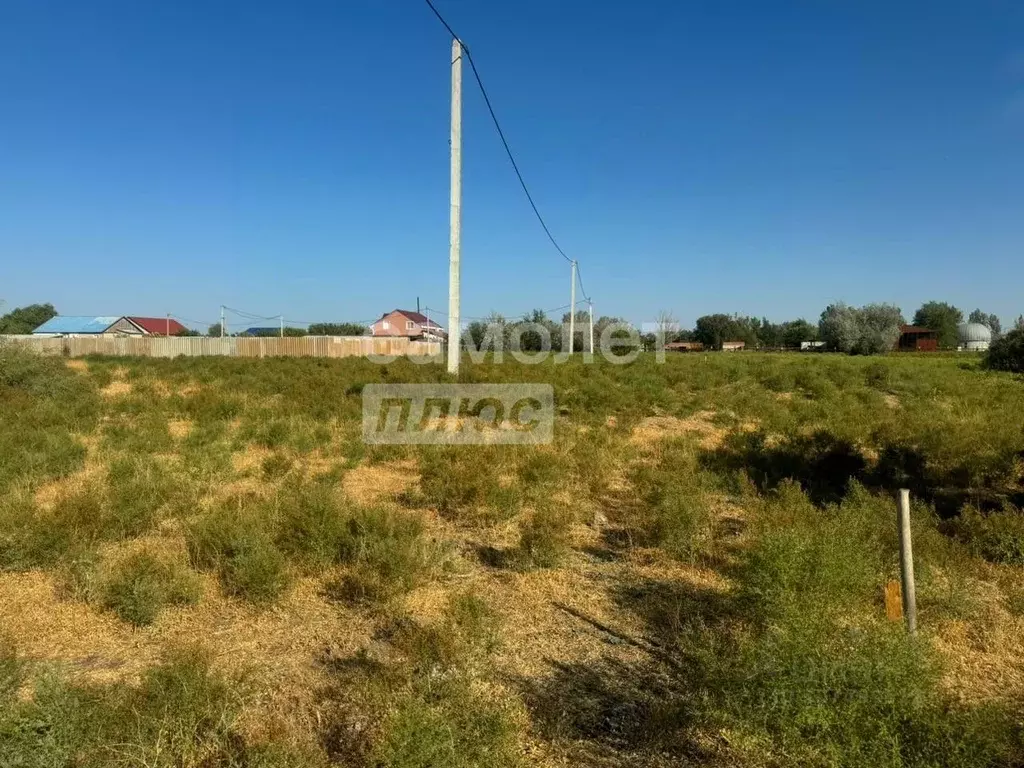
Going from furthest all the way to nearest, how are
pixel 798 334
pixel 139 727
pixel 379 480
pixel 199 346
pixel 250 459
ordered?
pixel 798 334 → pixel 199 346 → pixel 250 459 → pixel 379 480 → pixel 139 727

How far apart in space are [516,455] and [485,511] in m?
2.10

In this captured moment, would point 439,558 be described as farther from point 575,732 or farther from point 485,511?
point 575,732

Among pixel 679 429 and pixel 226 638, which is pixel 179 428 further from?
pixel 679 429

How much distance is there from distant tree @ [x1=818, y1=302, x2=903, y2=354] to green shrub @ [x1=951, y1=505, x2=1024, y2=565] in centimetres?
5794

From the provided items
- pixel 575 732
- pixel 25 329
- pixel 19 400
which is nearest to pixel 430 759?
pixel 575 732

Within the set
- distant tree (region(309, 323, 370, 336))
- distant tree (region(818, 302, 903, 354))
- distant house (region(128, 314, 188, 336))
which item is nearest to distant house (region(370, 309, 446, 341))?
distant tree (region(309, 323, 370, 336))

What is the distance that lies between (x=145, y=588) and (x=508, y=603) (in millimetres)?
2327

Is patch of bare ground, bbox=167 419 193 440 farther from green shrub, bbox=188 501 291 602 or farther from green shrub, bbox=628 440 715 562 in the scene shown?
green shrub, bbox=628 440 715 562

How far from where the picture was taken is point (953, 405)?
12820mm

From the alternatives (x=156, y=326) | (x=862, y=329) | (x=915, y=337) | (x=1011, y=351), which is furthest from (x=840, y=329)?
(x=156, y=326)

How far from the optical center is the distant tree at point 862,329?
5531 cm

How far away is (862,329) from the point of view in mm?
56812

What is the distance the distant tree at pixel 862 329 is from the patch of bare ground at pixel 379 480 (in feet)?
192

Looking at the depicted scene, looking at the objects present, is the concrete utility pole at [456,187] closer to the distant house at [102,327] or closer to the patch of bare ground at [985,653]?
the patch of bare ground at [985,653]
